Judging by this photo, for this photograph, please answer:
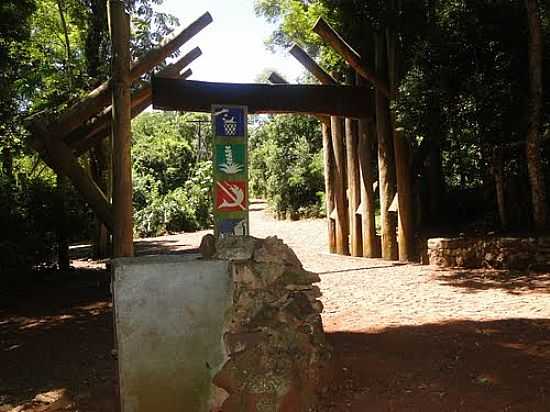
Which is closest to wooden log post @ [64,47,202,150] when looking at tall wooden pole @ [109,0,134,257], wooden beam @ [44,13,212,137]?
wooden beam @ [44,13,212,137]

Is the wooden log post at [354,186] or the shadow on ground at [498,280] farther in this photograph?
the wooden log post at [354,186]

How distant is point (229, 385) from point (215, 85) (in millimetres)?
6839

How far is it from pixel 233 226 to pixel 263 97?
13.1 ft

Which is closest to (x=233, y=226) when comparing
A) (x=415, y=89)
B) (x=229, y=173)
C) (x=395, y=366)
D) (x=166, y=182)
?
(x=229, y=173)

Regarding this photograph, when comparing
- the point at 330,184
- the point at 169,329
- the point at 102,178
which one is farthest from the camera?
the point at 102,178

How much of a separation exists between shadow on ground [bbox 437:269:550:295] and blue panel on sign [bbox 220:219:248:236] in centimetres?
375

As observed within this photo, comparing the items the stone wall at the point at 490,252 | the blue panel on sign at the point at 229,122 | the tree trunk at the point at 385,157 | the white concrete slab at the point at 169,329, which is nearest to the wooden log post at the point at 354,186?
the tree trunk at the point at 385,157

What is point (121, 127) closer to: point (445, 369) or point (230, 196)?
point (230, 196)

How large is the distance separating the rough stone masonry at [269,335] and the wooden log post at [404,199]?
280 inches

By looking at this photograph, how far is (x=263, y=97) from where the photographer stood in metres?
9.96

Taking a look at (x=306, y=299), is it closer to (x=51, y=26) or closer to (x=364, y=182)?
(x=364, y=182)

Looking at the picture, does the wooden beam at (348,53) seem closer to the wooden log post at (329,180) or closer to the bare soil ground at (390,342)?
the wooden log post at (329,180)

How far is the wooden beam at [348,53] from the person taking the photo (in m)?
10.4

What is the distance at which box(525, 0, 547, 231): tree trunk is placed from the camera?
8.69m
